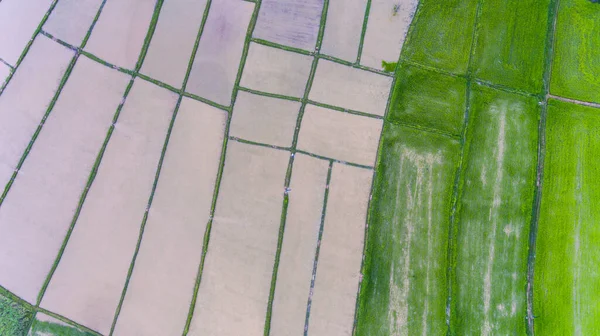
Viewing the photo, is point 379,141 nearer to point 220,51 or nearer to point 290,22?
point 290,22

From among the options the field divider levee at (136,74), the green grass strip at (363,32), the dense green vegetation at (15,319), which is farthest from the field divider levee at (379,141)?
the dense green vegetation at (15,319)

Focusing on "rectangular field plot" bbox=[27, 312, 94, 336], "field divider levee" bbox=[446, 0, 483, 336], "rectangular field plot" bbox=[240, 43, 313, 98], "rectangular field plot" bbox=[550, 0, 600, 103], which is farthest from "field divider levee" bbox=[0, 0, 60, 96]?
"rectangular field plot" bbox=[550, 0, 600, 103]

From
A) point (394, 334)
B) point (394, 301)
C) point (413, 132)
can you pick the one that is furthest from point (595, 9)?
point (394, 334)

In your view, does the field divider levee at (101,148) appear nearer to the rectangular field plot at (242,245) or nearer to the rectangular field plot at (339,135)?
the rectangular field plot at (242,245)

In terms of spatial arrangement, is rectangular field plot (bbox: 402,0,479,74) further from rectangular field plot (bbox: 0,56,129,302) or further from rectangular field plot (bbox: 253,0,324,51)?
rectangular field plot (bbox: 0,56,129,302)

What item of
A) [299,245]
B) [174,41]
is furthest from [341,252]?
[174,41]
